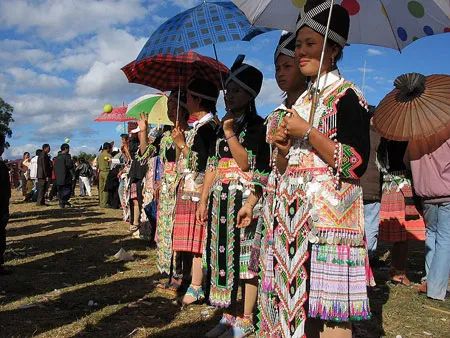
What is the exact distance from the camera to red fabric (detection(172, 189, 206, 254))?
4.90 metres

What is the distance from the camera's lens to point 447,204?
521 centimetres

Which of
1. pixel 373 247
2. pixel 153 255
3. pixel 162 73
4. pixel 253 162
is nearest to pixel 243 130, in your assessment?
pixel 253 162

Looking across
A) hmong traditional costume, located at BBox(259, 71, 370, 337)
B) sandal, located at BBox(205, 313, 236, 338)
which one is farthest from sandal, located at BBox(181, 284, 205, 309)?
hmong traditional costume, located at BBox(259, 71, 370, 337)

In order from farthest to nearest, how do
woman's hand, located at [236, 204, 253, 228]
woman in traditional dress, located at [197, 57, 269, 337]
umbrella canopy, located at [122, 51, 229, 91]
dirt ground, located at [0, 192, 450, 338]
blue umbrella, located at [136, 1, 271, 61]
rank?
umbrella canopy, located at [122, 51, 229, 91] < dirt ground, located at [0, 192, 450, 338] < blue umbrella, located at [136, 1, 271, 61] < woman in traditional dress, located at [197, 57, 269, 337] < woman's hand, located at [236, 204, 253, 228]

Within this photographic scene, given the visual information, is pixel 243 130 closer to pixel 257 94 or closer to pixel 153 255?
pixel 257 94

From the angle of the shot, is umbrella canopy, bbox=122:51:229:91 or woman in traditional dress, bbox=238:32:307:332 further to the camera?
umbrella canopy, bbox=122:51:229:91

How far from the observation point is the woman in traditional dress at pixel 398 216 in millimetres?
6176

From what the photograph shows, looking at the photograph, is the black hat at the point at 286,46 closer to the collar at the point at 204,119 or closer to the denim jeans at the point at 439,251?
the collar at the point at 204,119

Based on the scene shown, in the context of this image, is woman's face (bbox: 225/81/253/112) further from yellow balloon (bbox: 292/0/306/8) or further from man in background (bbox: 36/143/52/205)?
man in background (bbox: 36/143/52/205)

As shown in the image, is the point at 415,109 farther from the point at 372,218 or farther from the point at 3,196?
the point at 3,196

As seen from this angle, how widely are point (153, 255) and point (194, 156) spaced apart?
12.1 feet

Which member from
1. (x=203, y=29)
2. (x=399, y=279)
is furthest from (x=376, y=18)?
(x=399, y=279)

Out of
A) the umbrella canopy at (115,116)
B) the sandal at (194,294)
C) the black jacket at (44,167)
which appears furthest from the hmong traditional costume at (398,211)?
the black jacket at (44,167)

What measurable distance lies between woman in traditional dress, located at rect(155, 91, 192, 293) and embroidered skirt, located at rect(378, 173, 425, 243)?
8.87 ft
